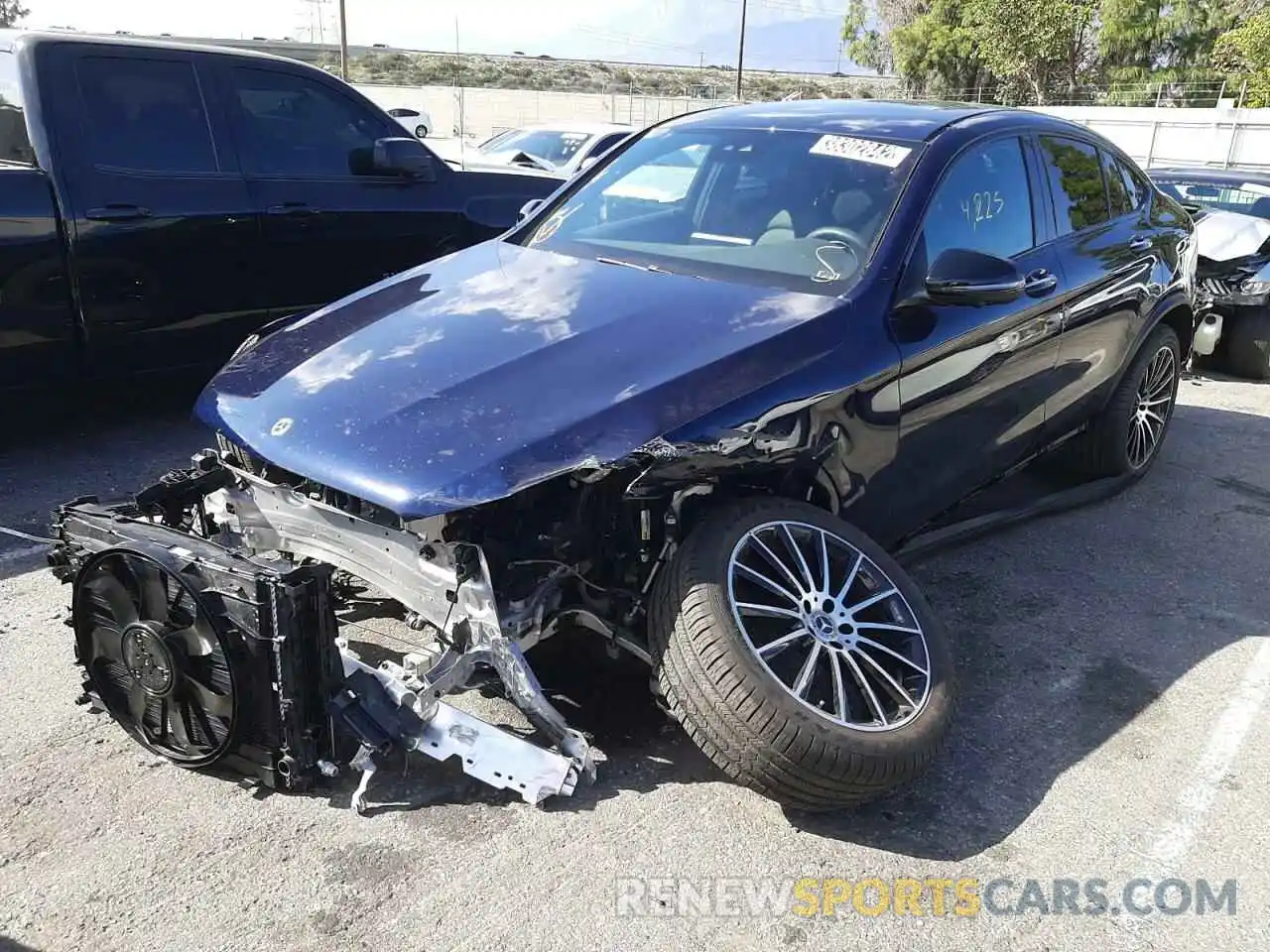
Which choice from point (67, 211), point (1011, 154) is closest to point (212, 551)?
point (67, 211)

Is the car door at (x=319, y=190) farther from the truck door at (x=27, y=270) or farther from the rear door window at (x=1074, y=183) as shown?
the rear door window at (x=1074, y=183)

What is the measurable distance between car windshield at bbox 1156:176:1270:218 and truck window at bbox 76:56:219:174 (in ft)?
22.9

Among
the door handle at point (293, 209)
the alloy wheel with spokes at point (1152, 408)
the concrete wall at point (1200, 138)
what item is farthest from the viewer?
the concrete wall at point (1200, 138)

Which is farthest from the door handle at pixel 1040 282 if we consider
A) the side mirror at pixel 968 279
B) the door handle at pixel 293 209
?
the door handle at pixel 293 209

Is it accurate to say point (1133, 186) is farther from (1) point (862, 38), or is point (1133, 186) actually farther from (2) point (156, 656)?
(1) point (862, 38)

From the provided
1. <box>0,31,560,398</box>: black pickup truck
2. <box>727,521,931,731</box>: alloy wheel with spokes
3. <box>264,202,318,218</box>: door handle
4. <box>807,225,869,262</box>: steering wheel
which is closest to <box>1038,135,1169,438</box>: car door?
<box>807,225,869,262</box>: steering wheel

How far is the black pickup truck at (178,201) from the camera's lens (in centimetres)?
480

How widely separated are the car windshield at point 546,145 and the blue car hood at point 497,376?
8623 mm

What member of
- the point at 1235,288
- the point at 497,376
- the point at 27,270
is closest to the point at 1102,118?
the point at 1235,288

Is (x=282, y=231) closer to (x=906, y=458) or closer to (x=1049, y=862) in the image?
(x=906, y=458)

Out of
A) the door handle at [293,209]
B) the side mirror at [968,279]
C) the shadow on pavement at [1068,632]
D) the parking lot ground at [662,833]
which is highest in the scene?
the side mirror at [968,279]

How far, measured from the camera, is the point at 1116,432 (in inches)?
A: 201

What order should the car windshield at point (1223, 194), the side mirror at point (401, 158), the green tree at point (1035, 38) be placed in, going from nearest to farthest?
1. the side mirror at point (401, 158)
2. the car windshield at point (1223, 194)
3. the green tree at point (1035, 38)

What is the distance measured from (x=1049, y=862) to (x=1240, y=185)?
25.0 ft
